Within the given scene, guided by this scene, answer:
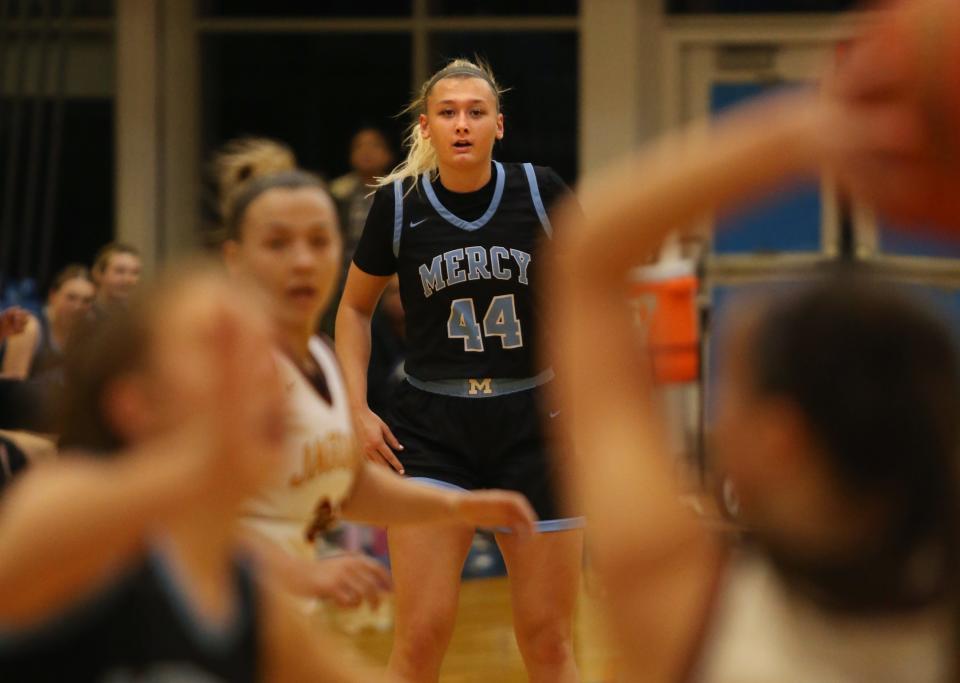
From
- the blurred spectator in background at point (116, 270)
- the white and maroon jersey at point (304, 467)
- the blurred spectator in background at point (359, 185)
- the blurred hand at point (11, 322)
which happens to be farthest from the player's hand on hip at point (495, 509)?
the blurred spectator in background at point (359, 185)

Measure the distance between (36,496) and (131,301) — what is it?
0.26 m

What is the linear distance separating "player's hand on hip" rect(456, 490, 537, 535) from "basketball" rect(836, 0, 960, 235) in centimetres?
126

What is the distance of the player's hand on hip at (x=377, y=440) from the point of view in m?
4.39

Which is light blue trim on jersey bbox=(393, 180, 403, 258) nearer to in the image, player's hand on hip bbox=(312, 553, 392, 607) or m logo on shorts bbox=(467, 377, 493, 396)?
m logo on shorts bbox=(467, 377, 493, 396)

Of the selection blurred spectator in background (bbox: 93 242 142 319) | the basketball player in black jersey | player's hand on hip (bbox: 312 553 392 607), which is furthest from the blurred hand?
player's hand on hip (bbox: 312 553 392 607)

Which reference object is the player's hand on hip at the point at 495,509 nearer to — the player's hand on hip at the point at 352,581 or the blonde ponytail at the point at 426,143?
the player's hand on hip at the point at 352,581

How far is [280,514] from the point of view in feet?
9.76

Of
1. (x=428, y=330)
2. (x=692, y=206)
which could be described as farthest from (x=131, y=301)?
(x=428, y=330)

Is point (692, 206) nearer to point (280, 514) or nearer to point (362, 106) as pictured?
point (280, 514)

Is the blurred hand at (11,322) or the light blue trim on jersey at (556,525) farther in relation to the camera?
the blurred hand at (11,322)

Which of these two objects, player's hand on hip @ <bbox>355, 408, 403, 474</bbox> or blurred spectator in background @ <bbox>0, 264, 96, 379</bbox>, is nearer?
player's hand on hip @ <bbox>355, 408, 403, 474</bbox>

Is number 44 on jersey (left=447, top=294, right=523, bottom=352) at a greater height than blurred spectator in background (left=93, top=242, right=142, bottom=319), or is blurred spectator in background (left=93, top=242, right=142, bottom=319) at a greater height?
blurred spectator in background (left=93, top=242, right=142, bottom=319)

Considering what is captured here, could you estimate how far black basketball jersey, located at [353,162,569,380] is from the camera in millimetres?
4434

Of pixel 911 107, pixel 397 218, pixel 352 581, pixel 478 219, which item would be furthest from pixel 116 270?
pixel 911 107
